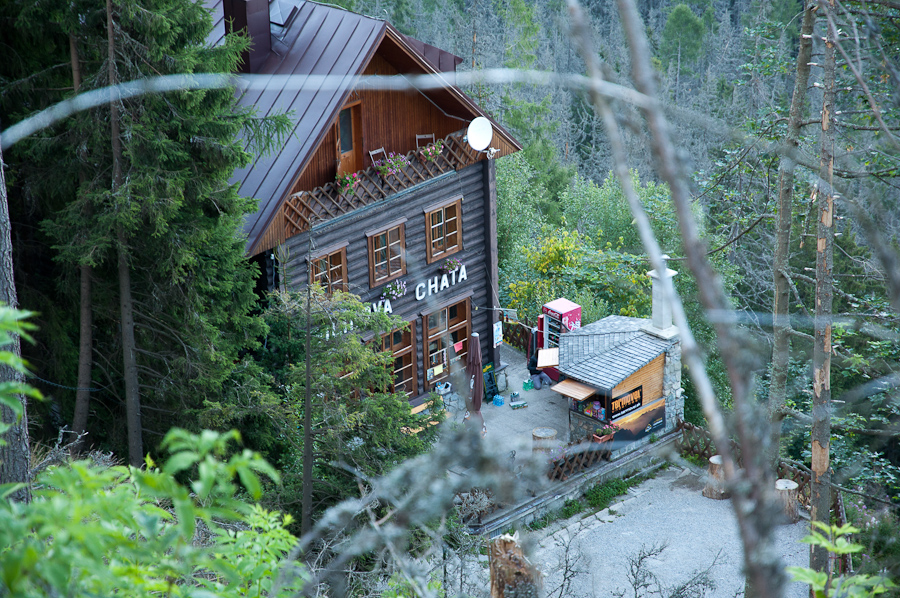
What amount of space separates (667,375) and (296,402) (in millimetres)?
7732

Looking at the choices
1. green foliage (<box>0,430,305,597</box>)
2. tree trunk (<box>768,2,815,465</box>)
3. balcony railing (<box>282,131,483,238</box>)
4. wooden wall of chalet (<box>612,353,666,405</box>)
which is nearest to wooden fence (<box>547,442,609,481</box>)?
wooden wall of chalet (<box>612,353,666,405</box>)

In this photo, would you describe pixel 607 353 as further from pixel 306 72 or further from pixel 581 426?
pixel 306 72

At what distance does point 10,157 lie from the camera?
10.6m

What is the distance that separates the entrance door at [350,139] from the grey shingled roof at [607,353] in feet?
16.9

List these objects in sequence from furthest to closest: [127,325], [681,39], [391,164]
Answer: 1. [681,39]
2. [391,164]
3. [127,325]

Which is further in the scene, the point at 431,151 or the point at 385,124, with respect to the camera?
the point at 431,151

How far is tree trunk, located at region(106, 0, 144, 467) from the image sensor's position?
32.4ft

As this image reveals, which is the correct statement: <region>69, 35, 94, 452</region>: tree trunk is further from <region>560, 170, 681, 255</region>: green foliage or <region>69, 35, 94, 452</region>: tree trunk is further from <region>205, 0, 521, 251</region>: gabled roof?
<region>560, 170, 681, 255</region>: green foliage

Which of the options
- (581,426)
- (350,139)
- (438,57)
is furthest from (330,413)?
(438,57)

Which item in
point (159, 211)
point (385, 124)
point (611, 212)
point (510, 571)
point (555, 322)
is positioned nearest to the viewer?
point (510, 571)

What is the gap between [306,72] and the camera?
47.5 ft

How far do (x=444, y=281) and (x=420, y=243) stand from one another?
40.1 inches

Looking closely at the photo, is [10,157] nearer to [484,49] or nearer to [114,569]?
[114,569]

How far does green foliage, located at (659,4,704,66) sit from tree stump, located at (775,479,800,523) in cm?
3971
